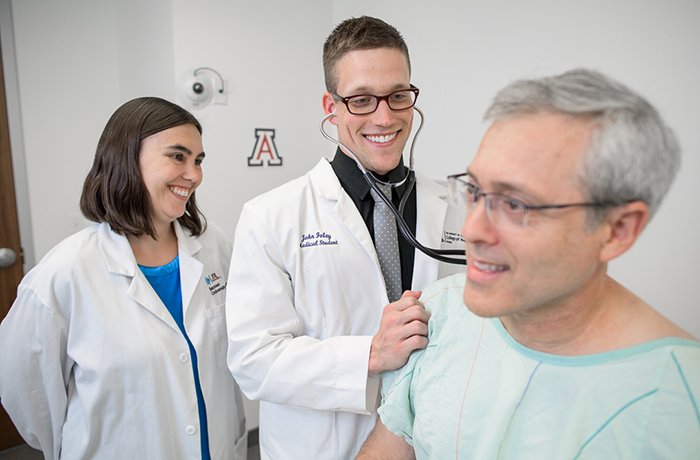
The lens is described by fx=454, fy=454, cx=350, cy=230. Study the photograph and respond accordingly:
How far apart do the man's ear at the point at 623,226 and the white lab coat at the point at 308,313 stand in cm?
37

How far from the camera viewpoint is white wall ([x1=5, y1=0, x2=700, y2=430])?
1.42 m

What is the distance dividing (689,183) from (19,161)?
2.68 metres

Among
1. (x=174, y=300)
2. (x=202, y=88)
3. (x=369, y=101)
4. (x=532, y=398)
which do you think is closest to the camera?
(x=532, y=398)

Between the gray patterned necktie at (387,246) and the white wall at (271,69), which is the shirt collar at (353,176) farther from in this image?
the white wall at (271,69)

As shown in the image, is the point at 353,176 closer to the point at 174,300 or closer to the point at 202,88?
the point at 174,300

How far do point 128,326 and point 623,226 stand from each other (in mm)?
1160

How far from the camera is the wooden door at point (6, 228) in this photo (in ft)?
6.86

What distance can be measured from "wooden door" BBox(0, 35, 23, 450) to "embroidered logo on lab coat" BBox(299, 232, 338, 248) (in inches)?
72.6

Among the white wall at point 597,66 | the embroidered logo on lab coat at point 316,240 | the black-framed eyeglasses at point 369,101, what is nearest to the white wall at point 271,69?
the white wall at point 597,66

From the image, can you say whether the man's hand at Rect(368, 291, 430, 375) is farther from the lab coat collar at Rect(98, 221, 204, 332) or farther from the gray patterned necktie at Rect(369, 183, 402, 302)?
the lab coat collar at Rect(98, 221, 204, 332)

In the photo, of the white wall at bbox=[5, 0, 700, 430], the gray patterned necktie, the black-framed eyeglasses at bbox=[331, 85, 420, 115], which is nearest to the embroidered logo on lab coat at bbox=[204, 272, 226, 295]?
the gray patterned necktie

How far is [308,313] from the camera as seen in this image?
1.07m

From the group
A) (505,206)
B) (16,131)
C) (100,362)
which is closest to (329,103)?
(505,206)

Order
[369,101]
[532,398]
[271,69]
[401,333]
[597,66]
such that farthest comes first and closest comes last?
[271,69], [597,66], [369,101], [401,333], [532,398]
